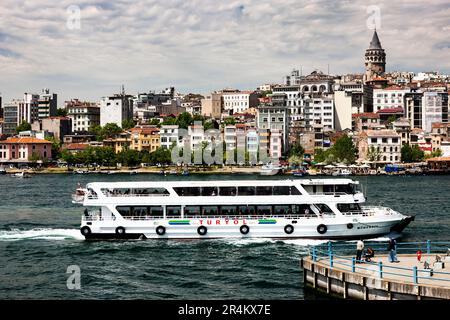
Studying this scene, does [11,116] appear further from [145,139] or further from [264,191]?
[264,191]

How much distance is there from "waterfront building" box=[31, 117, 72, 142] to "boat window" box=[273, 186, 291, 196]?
92932 millimetres

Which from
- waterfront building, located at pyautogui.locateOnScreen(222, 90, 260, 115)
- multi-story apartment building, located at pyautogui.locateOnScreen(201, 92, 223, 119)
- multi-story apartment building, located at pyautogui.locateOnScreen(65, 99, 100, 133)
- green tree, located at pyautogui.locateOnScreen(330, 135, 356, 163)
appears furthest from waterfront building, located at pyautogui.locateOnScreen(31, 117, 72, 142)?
green tree, located at pyautogui.locateOnScreen(330, 135, 356, 163)

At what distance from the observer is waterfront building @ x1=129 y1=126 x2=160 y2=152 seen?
319 ft

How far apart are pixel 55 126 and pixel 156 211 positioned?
309 ft

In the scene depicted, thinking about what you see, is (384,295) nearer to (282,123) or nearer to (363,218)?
(363,218)

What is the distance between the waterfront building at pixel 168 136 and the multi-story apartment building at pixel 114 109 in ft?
75.8

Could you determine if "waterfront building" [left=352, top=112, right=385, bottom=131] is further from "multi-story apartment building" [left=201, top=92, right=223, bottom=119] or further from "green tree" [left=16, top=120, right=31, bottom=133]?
"green tree" [left=16, top=120, right=31, bottom=133]

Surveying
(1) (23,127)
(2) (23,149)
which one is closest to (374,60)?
(1) (23,127)

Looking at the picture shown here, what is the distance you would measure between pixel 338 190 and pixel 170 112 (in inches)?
4454

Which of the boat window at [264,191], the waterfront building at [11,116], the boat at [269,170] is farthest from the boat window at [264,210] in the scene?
the waterfront building at [11,116]

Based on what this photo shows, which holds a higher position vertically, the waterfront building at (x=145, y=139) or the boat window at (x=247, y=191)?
the waterfront building at (x=145, y=139)

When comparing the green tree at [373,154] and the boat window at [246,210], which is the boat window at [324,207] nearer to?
the boat window at [246,210]

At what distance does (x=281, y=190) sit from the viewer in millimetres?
24469

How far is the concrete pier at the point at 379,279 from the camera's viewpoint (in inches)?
482
